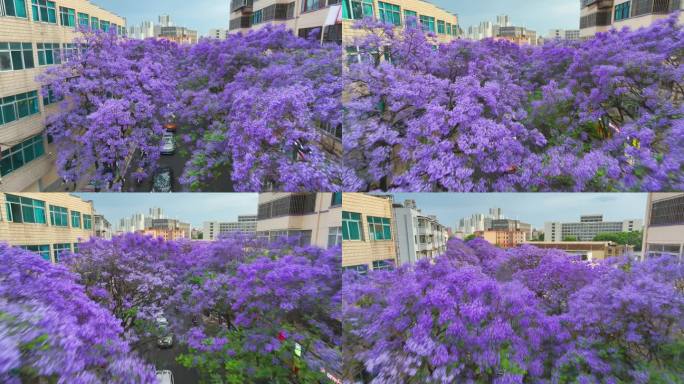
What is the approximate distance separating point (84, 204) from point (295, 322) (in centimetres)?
264

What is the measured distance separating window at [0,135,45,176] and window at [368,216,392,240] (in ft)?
14.1

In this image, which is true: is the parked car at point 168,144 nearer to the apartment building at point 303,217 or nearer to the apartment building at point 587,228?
the apartment building at point 303,217

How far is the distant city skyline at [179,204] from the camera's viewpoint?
4.66 m

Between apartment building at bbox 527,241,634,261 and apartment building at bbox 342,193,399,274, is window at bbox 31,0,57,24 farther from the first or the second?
apartment building at bbox 527,241,634,261

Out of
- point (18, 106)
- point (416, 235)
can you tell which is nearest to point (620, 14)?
point (416, 235)

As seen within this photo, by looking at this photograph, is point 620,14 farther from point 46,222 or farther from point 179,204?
point 46,222

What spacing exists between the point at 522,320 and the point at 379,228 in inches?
65.0

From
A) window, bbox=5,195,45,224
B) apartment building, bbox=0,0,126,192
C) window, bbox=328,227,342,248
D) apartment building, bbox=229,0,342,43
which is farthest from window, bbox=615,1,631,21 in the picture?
window, bbox=5,195,45,224

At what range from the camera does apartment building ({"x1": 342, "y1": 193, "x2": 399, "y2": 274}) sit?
4.50 metres

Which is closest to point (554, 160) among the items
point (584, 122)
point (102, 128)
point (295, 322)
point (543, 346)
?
point (584, 122)

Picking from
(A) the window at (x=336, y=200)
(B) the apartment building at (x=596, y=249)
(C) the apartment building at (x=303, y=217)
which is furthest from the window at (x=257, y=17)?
(B) the apartment building at (x=596, y=249)

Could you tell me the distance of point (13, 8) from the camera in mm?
5324

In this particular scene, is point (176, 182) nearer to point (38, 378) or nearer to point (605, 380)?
point (38, 378)

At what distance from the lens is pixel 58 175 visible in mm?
5289
